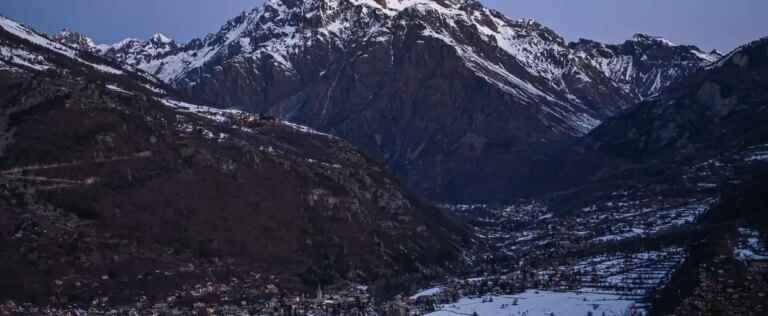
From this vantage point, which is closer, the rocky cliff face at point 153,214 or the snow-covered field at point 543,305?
the snow-covered field at point 543,305

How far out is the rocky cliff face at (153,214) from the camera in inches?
5217

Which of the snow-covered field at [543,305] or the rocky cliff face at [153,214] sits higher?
the rocky cliff face at [153,214]

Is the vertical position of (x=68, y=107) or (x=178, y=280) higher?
(x=68, y=107)

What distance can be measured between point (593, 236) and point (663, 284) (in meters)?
70.7

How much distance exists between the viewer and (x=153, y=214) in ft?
505

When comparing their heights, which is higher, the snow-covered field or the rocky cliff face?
the rocky cliff face

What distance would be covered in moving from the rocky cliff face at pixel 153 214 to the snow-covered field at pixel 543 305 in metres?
31.2

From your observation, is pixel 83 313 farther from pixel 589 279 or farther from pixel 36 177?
pixel 589 279

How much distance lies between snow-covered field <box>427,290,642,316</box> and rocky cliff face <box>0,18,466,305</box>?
31.2 metres

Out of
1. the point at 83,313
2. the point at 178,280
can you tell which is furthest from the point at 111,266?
the point at 83,313

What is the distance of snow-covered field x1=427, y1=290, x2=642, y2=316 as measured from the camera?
106875 millimetres

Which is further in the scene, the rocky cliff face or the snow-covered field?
the rocky cliff face

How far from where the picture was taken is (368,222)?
185m

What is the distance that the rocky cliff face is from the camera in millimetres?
132500
